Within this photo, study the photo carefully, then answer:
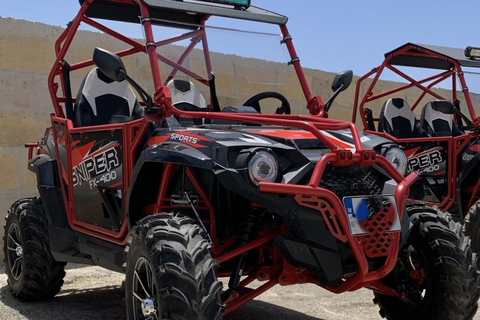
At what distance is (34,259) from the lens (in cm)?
492

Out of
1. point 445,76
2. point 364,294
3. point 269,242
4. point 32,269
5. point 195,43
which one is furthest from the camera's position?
point 445,76

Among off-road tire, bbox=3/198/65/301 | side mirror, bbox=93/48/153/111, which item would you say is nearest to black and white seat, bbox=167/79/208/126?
side mirror, bbox=93/48/153/111

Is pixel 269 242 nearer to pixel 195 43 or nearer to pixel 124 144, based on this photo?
pixel 124 144

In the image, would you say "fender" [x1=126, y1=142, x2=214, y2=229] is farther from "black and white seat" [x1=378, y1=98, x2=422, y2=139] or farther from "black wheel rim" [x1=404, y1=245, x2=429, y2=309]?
"black and white seat" [x1=378, y1=98, x2=422, y2=139]

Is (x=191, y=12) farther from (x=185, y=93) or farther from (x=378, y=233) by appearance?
(x=378, y=233)

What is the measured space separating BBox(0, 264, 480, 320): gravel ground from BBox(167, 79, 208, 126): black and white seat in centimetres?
145

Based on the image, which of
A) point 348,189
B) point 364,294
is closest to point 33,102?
point 364,294

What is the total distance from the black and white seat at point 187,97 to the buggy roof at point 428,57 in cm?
375

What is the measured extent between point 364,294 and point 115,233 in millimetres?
2327

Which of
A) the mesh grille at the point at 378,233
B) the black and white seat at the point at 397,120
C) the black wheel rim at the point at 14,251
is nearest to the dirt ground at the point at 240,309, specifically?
the black wheel rim at the point at 14,251

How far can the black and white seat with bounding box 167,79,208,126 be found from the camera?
4348mm

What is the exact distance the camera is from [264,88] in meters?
4.70

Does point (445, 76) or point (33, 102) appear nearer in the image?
point (33, 102)

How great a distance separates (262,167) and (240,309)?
6.70 ft
